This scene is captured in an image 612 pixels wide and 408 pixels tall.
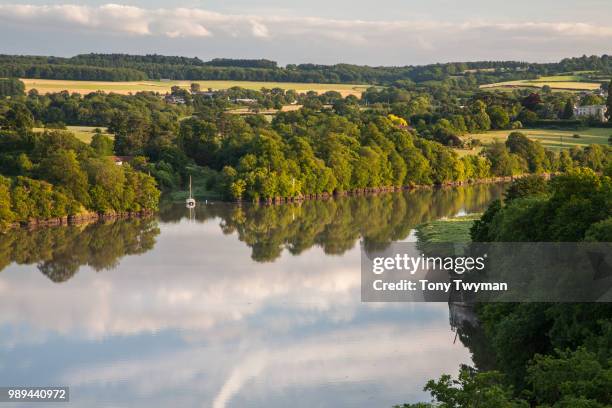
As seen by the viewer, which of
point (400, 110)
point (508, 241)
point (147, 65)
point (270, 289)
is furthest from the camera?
point (147, 65)

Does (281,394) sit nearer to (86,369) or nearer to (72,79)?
(86,369)

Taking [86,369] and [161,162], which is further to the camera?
[161,162]

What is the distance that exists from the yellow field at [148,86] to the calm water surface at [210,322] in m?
64.7

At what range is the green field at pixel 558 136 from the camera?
6881cm

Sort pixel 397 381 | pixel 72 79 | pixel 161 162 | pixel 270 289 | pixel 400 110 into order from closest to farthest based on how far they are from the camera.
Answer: pixel 397 381
pixel 270 289
pixel 161 162
pixel 400 110
pixel 72 79

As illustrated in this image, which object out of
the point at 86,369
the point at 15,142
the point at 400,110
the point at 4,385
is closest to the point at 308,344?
the point at 86,369

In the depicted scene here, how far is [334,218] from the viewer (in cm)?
4534

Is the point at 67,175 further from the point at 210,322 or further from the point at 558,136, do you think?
the point at 558,136

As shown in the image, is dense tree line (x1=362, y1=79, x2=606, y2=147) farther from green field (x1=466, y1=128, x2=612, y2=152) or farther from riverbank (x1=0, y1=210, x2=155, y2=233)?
riverbank (x1=0, y1=210, x2=155, y2=233)

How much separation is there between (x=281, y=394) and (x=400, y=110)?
215 ft

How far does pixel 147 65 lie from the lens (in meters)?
144

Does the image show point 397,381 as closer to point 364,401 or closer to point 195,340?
point 364,401

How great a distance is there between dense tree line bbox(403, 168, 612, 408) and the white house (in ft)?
181

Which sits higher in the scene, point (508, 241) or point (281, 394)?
point (508, 241)
